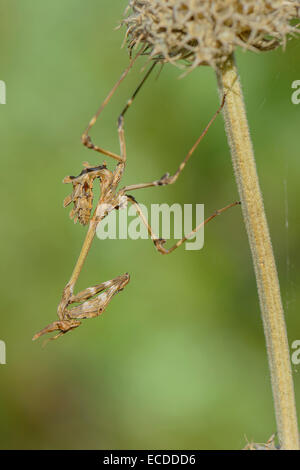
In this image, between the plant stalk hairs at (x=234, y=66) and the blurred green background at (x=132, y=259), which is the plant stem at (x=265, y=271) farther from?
the blurred green background at (x=132, y=259)

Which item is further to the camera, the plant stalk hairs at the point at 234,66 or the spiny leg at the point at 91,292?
the spiny leg at the point at 91,292

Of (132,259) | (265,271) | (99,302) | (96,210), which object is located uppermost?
(132,259)

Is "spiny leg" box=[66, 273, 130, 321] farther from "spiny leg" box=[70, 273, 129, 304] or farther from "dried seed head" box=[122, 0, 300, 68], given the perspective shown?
"dried seed head" box=[122, 0, 300, 68]

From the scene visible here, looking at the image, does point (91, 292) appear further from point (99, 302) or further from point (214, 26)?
point (214, 26)

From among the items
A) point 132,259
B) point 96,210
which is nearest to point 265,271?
point 96,210

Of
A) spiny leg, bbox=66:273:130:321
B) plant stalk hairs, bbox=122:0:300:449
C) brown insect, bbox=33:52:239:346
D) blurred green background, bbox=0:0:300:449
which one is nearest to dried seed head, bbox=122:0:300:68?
plant stalk hairs, bbox=122:0:300:449

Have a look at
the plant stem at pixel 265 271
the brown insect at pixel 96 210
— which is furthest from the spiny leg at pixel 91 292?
the plant stem at pixel 265 271

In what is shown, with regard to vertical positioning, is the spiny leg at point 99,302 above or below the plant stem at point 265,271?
above
